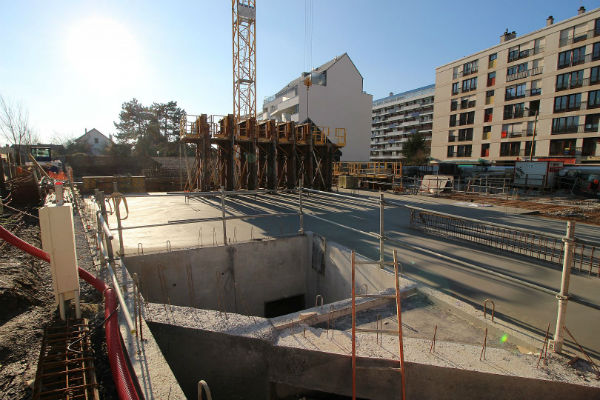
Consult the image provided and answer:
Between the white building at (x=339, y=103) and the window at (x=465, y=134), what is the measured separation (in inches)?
522

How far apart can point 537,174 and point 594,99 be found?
1485cm

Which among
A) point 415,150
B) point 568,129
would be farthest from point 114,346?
point 415,150

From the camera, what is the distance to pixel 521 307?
12.0 feet

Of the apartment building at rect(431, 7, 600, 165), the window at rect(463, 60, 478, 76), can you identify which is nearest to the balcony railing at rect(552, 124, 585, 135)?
the apartment building at rect(431, 7, 600, 165)

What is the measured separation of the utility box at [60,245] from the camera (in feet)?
9.00

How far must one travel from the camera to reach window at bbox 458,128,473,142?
4081 centimetres

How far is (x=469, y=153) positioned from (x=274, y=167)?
111 feet

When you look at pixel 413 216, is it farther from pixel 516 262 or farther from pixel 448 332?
pixel 448 332

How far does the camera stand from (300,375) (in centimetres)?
298

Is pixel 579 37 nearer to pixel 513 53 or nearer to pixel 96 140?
pixel 513 53

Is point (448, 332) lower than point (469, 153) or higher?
lower

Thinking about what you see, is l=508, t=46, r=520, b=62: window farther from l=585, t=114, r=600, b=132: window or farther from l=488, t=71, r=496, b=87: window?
l=585, t=114, r=600, b=132: window

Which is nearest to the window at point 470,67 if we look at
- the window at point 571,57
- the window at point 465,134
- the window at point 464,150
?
the window at point 465,134

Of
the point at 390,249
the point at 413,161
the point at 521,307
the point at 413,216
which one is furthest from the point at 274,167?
the point at 413,161
